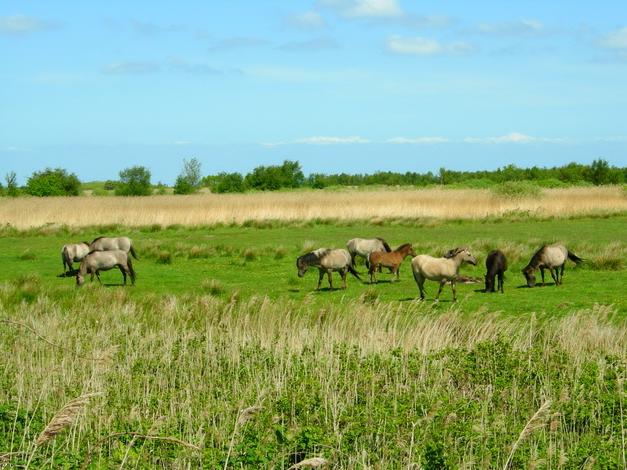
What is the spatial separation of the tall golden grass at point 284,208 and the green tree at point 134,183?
15883 millimetres

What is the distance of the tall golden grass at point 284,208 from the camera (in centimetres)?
4016

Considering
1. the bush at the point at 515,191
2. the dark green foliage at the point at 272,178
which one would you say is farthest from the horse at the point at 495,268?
the dark green foliage at the point at 272,178

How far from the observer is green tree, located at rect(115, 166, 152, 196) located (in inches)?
2473

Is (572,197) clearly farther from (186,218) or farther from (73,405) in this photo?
(73,405)

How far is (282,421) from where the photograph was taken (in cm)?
827

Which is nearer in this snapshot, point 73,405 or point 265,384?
point 73,405

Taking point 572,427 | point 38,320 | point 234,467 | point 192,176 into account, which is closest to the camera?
point 234,467

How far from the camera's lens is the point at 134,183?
63156 millimetres

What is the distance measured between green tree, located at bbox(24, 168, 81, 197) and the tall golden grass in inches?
709

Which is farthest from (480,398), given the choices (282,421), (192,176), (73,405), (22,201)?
(192,176)

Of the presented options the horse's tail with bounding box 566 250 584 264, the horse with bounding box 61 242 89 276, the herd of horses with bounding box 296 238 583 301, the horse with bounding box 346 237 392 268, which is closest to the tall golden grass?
the horse with bounding box 61 242 89 276

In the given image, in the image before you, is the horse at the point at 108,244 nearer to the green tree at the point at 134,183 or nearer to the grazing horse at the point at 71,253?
the grazing horse at the point at 71,253

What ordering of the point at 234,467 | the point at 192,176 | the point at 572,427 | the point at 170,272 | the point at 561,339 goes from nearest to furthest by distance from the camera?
the point at 234,467
the point at 572,427
the point at 561,339
the point at 170,272
the point at 192,176

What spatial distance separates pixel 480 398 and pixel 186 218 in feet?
106
